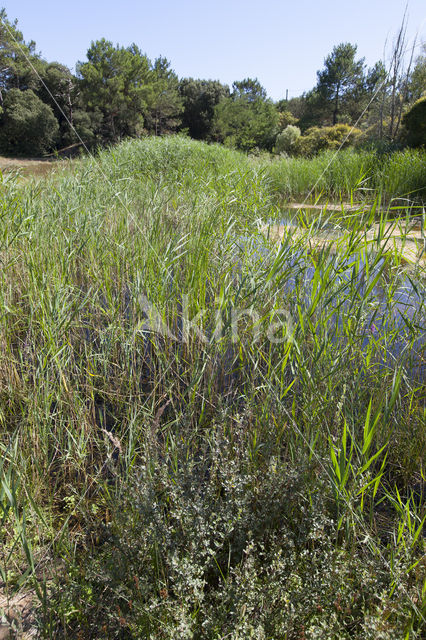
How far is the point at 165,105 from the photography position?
25625 millimetres

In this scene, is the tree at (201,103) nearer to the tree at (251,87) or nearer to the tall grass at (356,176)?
the tree at (251,87)

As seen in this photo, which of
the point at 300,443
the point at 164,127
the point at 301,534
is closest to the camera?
the point at 301,534

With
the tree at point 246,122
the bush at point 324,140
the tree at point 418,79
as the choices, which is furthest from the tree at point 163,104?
the tree at point 418,79

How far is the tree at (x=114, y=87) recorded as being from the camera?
23125 mm

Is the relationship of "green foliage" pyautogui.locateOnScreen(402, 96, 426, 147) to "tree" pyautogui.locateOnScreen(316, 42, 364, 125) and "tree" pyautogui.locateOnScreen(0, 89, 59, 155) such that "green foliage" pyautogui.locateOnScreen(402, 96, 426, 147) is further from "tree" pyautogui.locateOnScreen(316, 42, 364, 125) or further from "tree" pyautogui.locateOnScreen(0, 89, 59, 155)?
"tree" pyautogui.locateOnScreen(316, 42, 364, 125)

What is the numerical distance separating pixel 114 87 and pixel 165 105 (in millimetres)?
3698

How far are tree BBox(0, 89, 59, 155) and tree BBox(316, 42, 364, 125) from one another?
62.7ft

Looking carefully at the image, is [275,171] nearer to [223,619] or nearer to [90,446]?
[90,446]

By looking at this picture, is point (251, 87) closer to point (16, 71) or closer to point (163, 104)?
point (163, 104)

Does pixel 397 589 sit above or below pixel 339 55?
below

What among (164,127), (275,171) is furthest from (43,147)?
(275,171)

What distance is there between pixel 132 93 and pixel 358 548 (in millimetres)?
27508

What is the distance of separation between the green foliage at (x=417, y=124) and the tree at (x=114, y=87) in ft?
57.6

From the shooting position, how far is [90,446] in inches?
64.6
